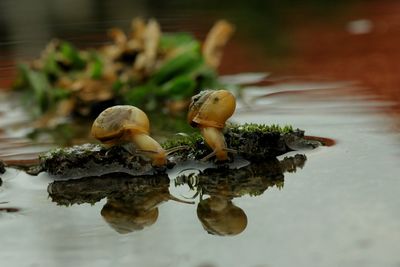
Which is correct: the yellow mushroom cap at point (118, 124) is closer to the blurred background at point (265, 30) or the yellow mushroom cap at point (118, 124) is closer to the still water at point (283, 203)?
the still water at point (283, 203)

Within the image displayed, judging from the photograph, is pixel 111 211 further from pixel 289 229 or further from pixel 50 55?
pixel 50 55

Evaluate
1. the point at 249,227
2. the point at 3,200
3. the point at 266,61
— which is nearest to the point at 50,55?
the point at 266,61

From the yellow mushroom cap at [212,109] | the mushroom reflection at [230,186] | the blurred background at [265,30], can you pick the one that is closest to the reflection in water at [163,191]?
the mushroom reflection at [230,186]

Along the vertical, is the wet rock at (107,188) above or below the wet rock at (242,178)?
below

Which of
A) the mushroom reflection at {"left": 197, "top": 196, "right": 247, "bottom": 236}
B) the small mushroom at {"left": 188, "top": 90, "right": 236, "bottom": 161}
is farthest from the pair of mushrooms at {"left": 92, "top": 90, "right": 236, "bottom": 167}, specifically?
the mushroom reflection at {"left": 197, "top": 196, "right": 247, "bottom": 236}

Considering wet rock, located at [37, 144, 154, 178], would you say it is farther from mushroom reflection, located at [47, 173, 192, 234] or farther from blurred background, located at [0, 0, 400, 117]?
blurred background, located at [0, 0, 400, 117]

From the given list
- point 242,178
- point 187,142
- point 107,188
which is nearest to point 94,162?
point 107,188
